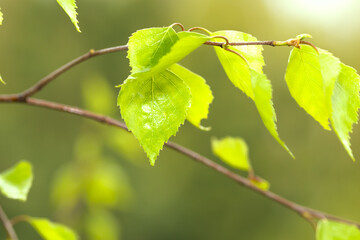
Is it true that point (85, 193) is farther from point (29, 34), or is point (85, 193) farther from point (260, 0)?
point (260, 0)

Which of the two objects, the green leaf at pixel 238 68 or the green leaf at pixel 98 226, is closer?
the green leaf at pixel 238 68

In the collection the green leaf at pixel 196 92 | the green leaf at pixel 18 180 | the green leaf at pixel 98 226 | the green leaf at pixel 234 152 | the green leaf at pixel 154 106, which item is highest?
the green leaf at pixel 154 106

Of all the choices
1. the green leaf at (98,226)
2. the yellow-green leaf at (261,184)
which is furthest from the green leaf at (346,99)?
the green leaf at (98,226)

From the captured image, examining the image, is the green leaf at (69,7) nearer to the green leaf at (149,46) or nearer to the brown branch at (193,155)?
the green leaf at (149,46)

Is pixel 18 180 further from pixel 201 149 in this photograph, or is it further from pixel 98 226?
pixel 201 149

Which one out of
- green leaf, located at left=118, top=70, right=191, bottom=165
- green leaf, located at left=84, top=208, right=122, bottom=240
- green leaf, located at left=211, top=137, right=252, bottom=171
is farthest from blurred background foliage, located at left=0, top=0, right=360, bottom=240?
green leaf, located at left=118, top=70, right=191, bottom=165

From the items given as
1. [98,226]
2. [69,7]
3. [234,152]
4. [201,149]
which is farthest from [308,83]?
[201,149]

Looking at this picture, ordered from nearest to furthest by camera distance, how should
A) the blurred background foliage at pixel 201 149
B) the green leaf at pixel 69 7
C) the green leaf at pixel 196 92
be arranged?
the green leaf at pixel 69 7 → the green leaf at pixel 196 92 → the blurred background foliage at pixel 201 149

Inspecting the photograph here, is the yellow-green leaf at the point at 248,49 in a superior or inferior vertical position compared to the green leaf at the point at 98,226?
superior
